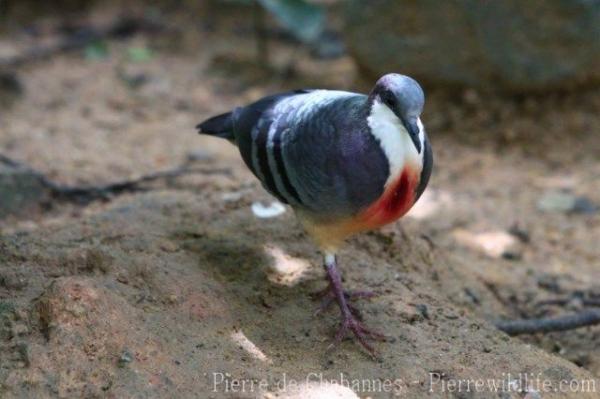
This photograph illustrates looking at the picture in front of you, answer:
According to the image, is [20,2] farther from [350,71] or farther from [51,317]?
[51,317]

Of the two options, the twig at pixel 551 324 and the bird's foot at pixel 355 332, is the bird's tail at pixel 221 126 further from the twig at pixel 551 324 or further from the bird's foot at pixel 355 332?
the twig at pixel 551 324

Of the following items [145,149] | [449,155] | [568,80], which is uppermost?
[568,80]

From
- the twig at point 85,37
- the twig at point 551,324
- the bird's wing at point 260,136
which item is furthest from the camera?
the twig at point 85,37

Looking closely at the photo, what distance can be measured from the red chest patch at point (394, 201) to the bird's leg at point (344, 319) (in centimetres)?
35

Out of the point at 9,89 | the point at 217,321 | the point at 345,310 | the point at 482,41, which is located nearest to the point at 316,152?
the point at 345,310

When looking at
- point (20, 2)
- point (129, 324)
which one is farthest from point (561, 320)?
point (20, 2)

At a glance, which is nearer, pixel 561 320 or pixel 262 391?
pixel 262 391

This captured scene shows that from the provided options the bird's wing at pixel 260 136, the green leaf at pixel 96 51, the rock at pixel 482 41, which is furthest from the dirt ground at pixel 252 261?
the green leaf at pixel 96 51

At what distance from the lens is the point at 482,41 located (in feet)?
20.9

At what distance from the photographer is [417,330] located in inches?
132

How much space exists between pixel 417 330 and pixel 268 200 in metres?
1.25

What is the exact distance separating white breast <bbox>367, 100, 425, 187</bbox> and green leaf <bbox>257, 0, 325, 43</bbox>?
175 inches

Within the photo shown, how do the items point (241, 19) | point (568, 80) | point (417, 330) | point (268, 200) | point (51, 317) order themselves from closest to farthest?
point (51, 317)
point (417, 330)
point (268, 200)
point (568, 80)
point (241, 19)

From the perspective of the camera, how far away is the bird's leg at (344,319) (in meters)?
3.24
